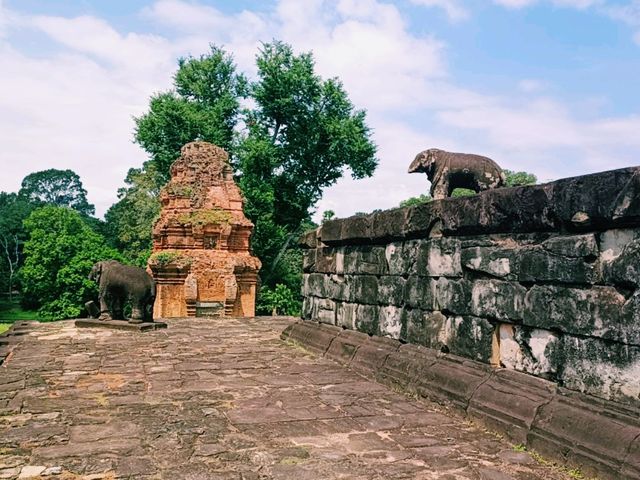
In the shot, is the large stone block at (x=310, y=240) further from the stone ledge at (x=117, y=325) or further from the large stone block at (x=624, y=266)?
the large stone block at (x=624, y=266)

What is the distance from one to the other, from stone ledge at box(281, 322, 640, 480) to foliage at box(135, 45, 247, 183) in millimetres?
20891

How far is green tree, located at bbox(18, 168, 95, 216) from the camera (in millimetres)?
57434

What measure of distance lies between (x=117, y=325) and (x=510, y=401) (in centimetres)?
703

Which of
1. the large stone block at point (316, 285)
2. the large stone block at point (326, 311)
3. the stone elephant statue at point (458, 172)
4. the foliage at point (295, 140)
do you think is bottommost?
the large stone block at point (326, 311)

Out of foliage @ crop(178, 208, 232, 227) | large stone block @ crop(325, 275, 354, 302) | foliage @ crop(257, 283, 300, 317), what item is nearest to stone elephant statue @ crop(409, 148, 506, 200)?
large stone block @ crop(325, 275, 354, 302)

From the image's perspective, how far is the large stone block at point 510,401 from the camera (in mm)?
3521

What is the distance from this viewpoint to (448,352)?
4.74 metres

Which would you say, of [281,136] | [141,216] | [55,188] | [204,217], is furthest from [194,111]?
[55,188]

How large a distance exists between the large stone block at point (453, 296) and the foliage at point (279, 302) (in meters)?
17.1

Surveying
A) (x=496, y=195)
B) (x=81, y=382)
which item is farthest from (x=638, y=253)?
(x=81, y=382)

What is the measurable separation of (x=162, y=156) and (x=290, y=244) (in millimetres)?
7148

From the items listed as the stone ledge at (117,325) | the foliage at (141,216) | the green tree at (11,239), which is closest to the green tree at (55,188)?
the green tree at (11,239)

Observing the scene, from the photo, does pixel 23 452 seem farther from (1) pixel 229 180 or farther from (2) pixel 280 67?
(2) pixel 280 67

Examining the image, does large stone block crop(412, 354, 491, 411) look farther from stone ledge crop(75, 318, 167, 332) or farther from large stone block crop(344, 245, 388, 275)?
stone ledge crop(75, 318, 167, 332)
